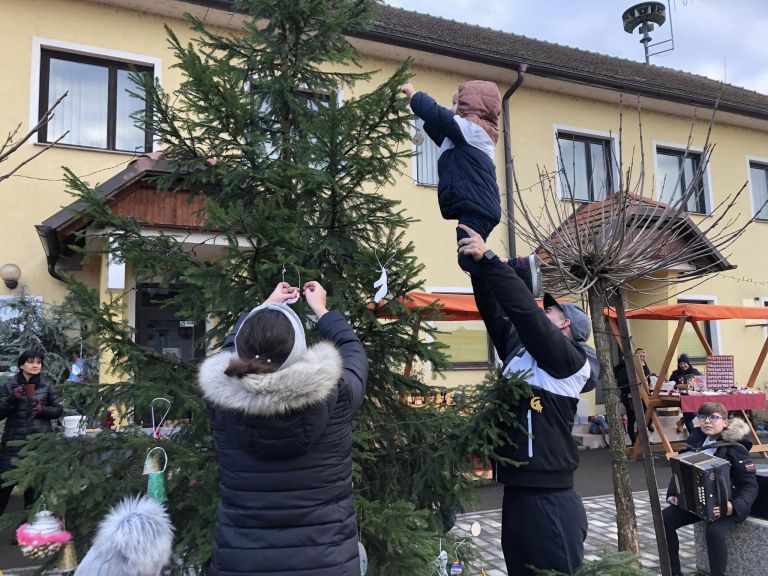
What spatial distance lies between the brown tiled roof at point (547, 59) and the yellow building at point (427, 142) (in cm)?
6

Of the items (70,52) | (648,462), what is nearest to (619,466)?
(648,462)

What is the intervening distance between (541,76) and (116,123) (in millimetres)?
8732

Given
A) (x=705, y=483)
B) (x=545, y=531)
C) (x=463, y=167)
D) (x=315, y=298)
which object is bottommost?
(x=705, y=483)

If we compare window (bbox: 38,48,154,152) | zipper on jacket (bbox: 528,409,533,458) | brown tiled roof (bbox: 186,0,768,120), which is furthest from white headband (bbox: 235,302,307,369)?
brown tiled roof (bbox: 186,0,768,120)

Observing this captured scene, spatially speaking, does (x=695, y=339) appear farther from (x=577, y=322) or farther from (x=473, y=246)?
(x=473, y=246)

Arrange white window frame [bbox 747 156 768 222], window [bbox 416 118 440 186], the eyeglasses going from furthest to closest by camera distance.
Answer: white window frame [bbox 747 156 768 222], window [bbox 416 118 440 186], the eyeglasses

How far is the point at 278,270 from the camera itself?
2801 mm

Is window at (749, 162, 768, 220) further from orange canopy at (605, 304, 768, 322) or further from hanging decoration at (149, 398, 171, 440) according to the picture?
hanging decoration at (149, 398, 171, 440)

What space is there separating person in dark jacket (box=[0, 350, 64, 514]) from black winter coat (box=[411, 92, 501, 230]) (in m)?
5.01

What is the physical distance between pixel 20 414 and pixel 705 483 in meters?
6.39

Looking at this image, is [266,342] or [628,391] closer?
[266,342]

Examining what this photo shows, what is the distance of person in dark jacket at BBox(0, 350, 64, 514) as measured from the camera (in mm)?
5832

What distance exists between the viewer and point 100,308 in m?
2.56

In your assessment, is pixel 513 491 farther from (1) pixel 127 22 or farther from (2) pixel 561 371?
(1) pixel 127 22
